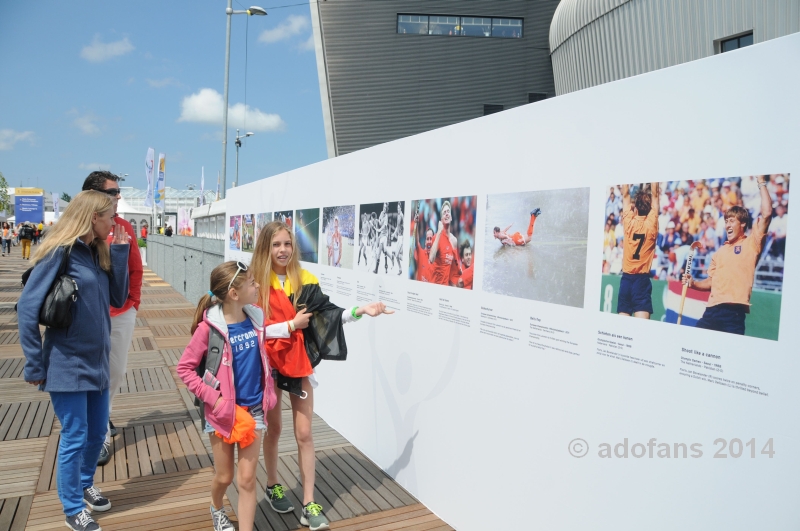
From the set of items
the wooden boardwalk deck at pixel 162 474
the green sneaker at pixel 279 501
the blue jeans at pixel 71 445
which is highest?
the blue jeans at pixel 71 445

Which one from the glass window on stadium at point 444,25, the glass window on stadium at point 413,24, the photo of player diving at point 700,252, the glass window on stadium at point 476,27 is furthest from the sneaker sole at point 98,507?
the glass window on stadium at point 476,27

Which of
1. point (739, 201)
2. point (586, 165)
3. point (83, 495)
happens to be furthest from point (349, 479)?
point (739, 201)

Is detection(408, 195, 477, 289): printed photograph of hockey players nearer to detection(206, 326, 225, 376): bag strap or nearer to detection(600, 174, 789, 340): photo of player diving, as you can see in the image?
detection(600, 174, 789, 340): photo of player diving

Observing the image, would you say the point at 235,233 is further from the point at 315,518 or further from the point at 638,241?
the point at 638,241

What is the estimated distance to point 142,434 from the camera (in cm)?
521

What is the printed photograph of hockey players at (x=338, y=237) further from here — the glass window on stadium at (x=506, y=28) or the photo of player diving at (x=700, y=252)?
the glass window on stadium at (x=506, y=28)

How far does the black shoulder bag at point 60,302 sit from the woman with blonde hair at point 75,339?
3 centimetres

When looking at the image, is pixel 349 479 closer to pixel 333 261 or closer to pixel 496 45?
pixel 333 261

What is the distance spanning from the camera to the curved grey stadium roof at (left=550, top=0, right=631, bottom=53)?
1965cm

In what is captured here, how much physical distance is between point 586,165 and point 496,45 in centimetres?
2927

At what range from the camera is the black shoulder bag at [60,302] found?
319cm

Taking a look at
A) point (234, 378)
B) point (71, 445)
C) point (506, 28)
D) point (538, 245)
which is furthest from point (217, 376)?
point (506, 28)

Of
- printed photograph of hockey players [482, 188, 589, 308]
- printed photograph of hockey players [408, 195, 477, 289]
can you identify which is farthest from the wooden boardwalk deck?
printed photograph of hockey players [482, 188, 589, 308]

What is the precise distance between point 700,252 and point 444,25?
2988cm
